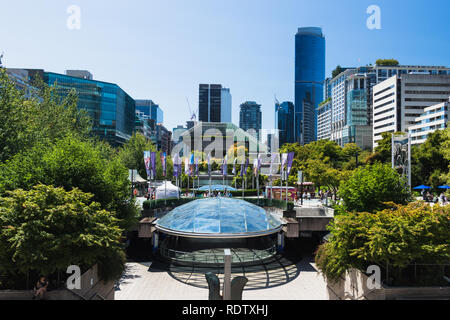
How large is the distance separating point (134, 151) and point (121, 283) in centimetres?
4044

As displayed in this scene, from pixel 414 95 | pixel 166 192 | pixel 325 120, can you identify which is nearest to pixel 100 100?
pixel 166 192

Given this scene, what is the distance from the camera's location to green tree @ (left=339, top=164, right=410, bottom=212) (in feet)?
53.6

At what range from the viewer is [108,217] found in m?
12.5

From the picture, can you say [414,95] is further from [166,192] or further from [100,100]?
[100,100]

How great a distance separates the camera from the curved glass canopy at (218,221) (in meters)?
20.8

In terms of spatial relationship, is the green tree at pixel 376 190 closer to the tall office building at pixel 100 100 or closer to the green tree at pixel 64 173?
the green tree at pixel 64 173

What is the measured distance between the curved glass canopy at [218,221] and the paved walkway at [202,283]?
249 centimetres

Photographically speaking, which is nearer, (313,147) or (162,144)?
(313,147)

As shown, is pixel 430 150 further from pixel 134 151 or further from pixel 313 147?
pixel 134 151

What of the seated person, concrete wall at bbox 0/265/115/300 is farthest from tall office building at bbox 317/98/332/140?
the seated person

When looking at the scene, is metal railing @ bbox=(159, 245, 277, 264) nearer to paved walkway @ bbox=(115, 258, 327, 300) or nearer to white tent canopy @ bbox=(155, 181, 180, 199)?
paved walkway @ bbox=(115, 258, 327, 300)

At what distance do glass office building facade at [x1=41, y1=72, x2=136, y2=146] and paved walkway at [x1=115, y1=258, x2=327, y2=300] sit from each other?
75.2 metres

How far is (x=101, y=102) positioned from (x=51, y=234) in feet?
290

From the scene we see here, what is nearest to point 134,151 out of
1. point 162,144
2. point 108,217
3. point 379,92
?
point 108,217
